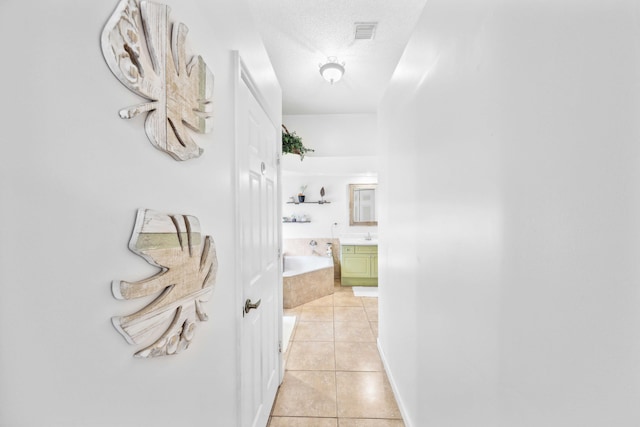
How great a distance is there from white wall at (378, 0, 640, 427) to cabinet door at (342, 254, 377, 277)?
3435 mm

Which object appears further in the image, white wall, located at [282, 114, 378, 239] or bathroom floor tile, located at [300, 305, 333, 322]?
white wall, located at [282, 114, 378, 239]

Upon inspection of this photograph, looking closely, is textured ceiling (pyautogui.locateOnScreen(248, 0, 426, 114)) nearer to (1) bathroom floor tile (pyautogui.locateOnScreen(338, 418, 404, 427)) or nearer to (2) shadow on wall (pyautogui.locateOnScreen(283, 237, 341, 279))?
(2) shadow on wall (pyautogui.locateOnScreen(283, 237, 341, 279))

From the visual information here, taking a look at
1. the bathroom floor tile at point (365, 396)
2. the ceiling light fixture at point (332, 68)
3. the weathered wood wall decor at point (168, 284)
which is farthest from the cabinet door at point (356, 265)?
the weathered wood wall decor at point (168, 284)

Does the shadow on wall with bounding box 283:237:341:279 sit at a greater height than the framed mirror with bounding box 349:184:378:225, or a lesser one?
lesser

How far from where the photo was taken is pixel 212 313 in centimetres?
105

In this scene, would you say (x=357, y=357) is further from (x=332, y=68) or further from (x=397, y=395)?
(x=332, y=68)

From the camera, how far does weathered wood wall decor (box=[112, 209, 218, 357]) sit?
0.62 m

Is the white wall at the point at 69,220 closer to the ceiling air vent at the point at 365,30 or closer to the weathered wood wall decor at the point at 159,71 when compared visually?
the weathered wood wall decor at the point at 159,71

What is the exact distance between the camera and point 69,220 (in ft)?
1.58

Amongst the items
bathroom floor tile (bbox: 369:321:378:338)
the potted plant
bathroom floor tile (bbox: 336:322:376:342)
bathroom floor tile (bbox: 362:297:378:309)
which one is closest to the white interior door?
bathroom floor tile (bbox: 336:322:376:342)

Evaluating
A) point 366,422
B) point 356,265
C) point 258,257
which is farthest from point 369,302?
point 258,257

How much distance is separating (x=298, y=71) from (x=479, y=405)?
3.13m

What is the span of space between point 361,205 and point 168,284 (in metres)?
4.85

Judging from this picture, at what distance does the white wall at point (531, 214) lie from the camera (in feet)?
1.66
